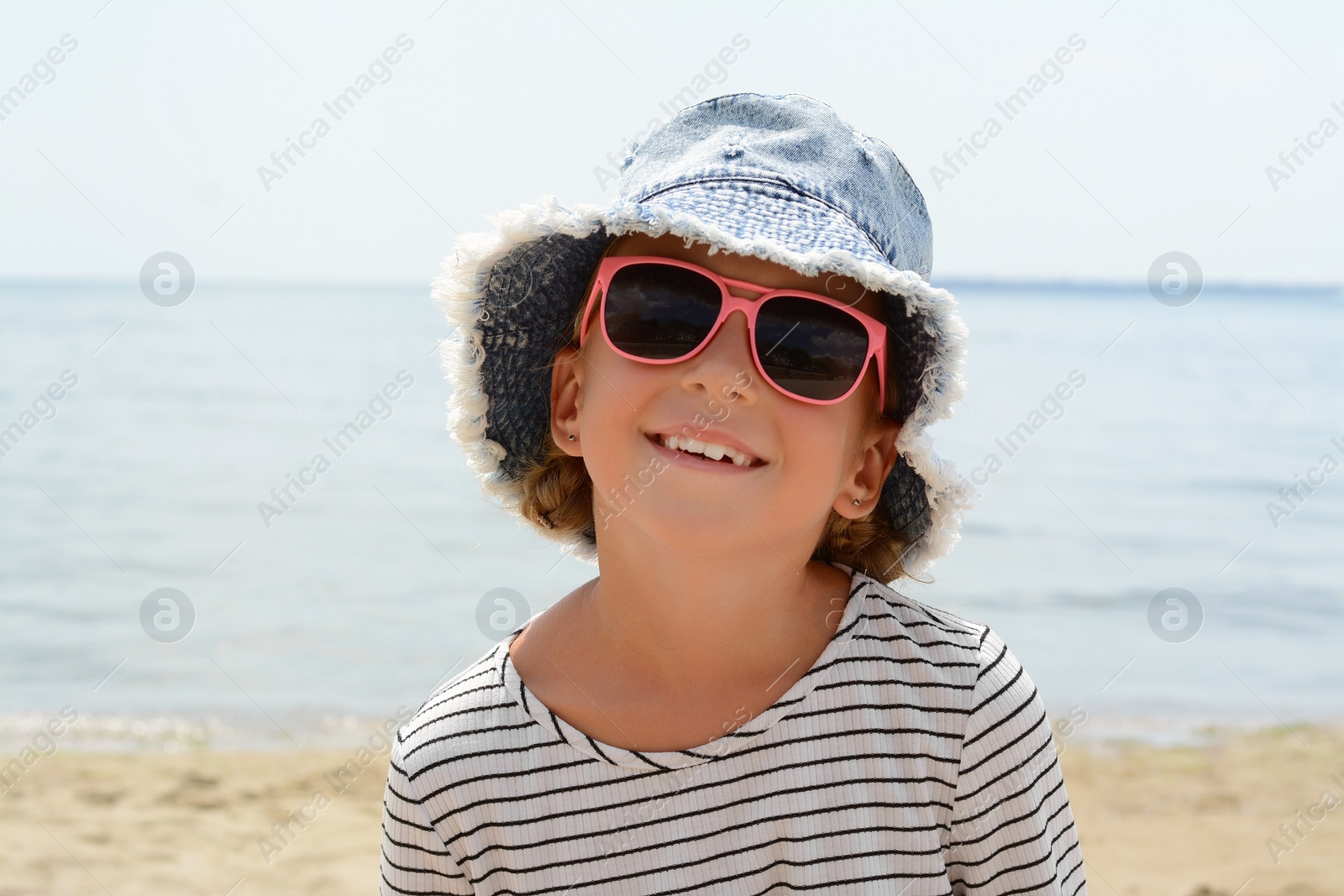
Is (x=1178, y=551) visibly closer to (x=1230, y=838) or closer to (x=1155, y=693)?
(x=1155, y=693)

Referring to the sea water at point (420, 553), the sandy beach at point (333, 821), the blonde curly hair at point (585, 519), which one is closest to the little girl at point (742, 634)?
the blonde curly hair at point (585, 519)

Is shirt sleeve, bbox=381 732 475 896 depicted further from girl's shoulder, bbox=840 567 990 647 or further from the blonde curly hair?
girl's shoulder, bbox=840 567 990 647

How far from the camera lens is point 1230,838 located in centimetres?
474

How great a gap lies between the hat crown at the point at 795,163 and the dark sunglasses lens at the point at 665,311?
19cm

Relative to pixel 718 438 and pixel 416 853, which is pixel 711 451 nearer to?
pixel 718 438

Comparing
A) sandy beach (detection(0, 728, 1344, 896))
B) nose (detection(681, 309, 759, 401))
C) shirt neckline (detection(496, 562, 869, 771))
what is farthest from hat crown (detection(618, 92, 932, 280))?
sandy beach (detection(0, 728, 1344, 896))

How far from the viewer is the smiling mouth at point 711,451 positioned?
178 cm

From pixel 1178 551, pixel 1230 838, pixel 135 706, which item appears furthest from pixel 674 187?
pixel 1178 551

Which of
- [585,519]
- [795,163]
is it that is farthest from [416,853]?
[795,163]

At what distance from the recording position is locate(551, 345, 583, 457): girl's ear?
2.12 metres

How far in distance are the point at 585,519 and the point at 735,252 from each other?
829mm

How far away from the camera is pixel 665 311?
179cm

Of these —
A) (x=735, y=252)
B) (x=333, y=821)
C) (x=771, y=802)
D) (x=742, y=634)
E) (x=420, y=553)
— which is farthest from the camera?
(x=420, y=553)

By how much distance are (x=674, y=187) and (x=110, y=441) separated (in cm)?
1410
